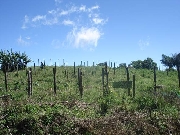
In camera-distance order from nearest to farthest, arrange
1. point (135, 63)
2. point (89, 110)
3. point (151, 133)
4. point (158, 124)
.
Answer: point (151, 133) → point (158, 124) → point (89, 110) → point (135, 63)

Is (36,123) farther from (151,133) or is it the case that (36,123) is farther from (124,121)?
(151,133)

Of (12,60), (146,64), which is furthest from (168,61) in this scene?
(12,60)

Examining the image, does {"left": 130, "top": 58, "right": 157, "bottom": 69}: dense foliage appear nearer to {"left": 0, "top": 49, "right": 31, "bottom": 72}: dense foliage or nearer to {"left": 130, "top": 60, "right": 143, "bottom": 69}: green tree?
{"left": 130, "top": 60, "right": 143, "bottom": 69}: green tree

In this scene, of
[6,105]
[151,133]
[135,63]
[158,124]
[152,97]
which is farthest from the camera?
[135,63]

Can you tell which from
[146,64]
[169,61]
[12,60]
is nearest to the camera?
[12,60]

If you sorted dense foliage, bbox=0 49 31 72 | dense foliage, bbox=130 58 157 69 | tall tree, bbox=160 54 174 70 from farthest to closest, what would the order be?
dense foliage, bbox=130 58 157 69
tall tree, bbox=160 54 174 70
dense foliage, bbox=0 49 31 72

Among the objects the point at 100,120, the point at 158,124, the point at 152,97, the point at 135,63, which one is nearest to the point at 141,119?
the point at 158,124

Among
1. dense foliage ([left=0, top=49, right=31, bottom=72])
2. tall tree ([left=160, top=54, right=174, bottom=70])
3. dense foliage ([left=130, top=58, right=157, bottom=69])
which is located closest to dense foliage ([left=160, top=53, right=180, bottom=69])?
tall tree ([left=160, top=54, right=174, bottom=70])

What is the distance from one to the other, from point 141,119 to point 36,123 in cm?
554

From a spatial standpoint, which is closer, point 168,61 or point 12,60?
point 12,60

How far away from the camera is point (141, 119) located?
1462cm

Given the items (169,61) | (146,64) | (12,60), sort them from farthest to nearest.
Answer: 1. (146,64)
2. (169,61)
3. (12,60)

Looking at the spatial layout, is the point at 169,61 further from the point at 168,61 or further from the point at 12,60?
the point at 12,60

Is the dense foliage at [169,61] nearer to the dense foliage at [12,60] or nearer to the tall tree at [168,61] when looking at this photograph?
the tall tree at [168,61]
